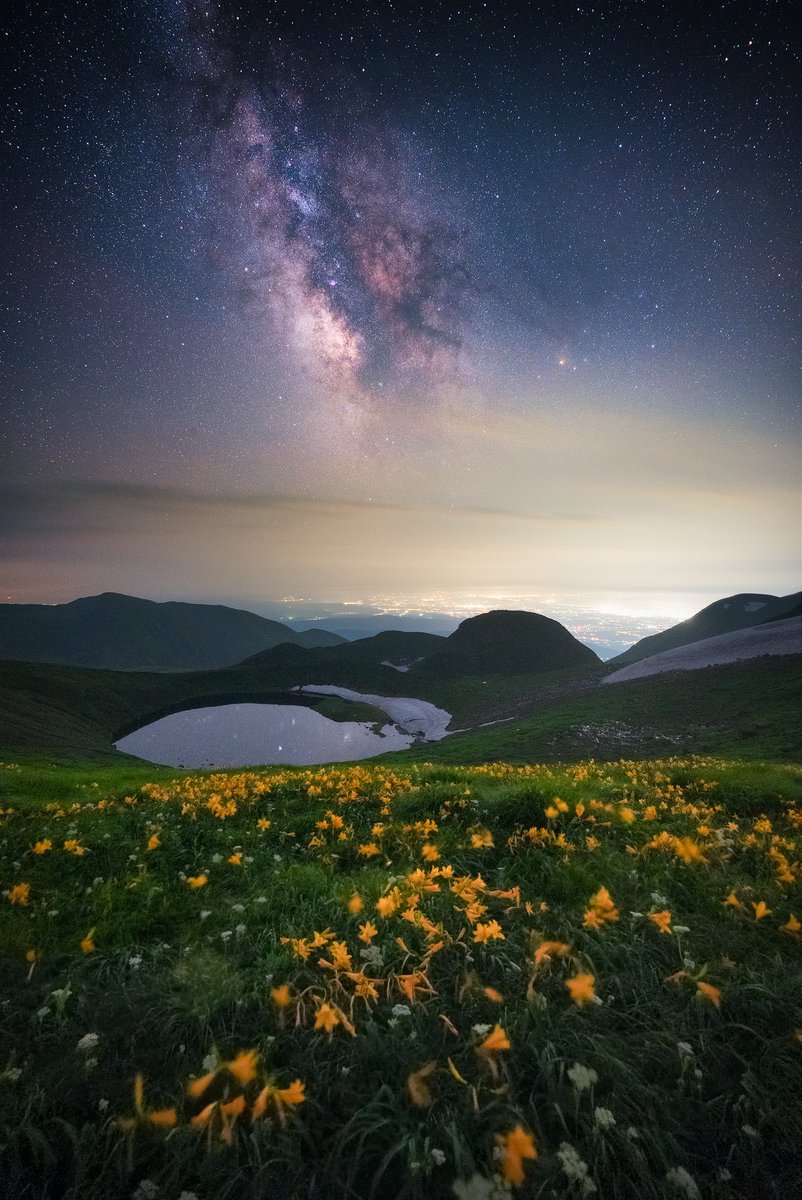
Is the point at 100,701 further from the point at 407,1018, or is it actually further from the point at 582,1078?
the point at 582,1078

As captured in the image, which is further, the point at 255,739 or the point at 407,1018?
the point at 255,739

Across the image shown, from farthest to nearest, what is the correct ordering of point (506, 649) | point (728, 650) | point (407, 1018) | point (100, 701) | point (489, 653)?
point (506, 649), point (489, 653), point (100, 701), point (728, 650), point (407, 1018)

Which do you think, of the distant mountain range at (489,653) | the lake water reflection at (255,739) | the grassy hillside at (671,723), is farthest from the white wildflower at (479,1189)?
the distant mountain range at (489,653)

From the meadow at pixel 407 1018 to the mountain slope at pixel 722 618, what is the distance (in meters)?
162

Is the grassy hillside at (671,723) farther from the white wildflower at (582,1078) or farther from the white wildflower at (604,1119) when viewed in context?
the white wildflower at (604,1119)

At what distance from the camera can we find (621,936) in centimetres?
455

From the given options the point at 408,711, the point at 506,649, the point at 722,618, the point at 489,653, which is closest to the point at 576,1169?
the point at 408,711

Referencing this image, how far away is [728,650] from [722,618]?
91392 millimetres

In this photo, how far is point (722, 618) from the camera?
538 ft

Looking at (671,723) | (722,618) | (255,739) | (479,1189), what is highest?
(722,618)

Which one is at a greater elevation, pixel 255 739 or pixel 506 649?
pixel 506 649

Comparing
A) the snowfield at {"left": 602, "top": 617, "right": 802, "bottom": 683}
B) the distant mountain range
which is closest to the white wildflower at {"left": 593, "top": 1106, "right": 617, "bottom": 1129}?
the snowfield at {"left": 602, "top": 617, "right": 802, "bottom": 683}

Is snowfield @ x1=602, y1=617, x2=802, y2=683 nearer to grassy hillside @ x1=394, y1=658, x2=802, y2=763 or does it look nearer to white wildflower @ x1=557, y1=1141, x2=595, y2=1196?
grassy hillside @ x1=394, y1=658, x2=802, y2=763

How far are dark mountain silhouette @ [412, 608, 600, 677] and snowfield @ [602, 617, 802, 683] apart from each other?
48.9 m
